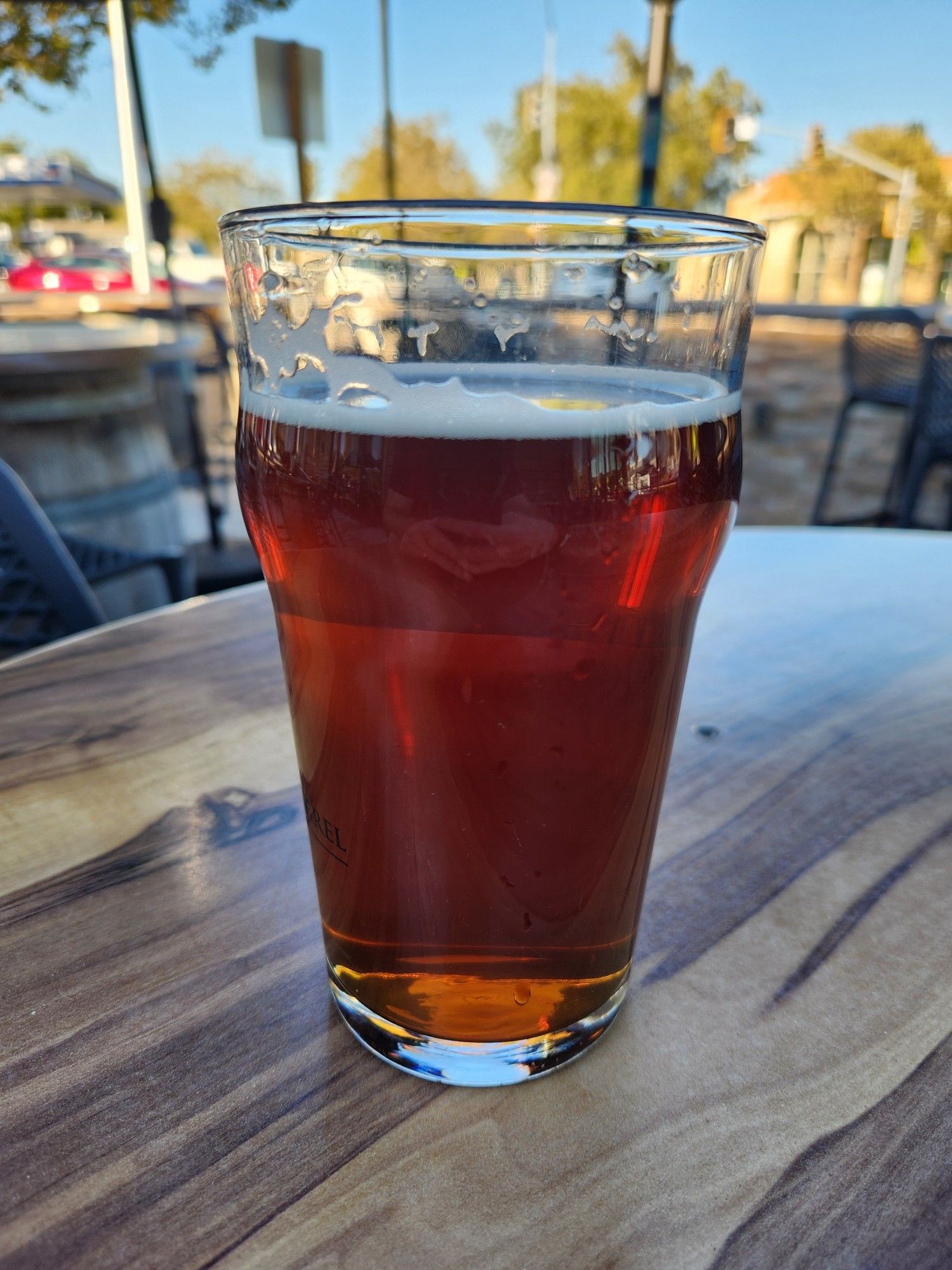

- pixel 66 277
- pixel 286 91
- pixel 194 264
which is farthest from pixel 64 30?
pixel 194 264

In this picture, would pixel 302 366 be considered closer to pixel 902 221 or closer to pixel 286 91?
pixel 286 91

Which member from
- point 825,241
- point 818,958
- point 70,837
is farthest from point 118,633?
point 825,241

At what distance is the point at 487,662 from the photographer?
1.29ft

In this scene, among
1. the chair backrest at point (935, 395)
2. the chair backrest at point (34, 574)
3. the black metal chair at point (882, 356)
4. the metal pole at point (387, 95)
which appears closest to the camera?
the chair backrest at point (34, 574)

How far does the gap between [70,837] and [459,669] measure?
363 mm

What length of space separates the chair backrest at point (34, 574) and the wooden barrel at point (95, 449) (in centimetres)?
95

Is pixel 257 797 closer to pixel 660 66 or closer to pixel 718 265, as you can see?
pixel 718 265

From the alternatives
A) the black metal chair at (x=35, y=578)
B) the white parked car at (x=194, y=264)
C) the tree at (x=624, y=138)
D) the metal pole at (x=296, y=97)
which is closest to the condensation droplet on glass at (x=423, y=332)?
the black metal chair at (x=35, y=578)

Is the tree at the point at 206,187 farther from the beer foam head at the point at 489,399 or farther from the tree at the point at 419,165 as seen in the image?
the beer foam head at the point at 489,399

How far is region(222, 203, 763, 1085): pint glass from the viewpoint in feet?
1.22

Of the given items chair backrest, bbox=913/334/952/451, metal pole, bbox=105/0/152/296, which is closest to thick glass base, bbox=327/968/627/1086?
chair backrest, bbox=913/334/952/451

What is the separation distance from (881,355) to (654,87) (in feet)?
4.90

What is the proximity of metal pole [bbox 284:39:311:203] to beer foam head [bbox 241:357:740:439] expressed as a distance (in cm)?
399

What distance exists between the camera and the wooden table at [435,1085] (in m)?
0.36
